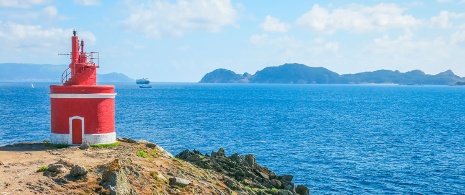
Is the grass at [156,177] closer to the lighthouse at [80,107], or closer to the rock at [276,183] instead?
the lighthouse at [80,107]

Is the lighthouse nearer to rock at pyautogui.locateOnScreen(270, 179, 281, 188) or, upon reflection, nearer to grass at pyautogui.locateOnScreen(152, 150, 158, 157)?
grass at pyautogui.locateOnScreen(152, 150, 158, 157)

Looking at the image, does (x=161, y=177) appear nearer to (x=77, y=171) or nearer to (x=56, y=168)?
(x=77, y=171)

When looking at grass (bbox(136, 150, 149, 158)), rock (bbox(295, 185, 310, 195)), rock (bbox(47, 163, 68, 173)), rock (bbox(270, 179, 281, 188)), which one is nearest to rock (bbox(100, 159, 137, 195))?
rock (bbox(47, 163, 68, 173))

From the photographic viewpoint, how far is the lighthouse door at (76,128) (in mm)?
31828

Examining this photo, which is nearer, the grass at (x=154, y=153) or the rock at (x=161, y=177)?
the rock at (x=161, y=177)

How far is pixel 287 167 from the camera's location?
49.8 meters

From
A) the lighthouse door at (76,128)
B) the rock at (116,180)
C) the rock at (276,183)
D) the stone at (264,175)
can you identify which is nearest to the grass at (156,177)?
the rock at (116,180)

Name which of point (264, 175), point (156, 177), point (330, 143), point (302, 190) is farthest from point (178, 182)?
point (330, 143)

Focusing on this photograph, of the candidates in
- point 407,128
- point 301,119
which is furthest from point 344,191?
point 301,119

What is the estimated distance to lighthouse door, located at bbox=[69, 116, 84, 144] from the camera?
104 ft

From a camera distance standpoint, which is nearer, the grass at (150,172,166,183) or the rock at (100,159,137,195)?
the rock at (100,159,137,195)

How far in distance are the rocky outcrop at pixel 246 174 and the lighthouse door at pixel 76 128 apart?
7329mm

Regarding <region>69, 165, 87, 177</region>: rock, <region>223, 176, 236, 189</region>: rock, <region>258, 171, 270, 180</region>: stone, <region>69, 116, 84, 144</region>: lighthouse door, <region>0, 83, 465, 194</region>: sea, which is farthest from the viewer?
<region>0, 83, 465, 194</region>: sea

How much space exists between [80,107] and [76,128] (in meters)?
1.41
